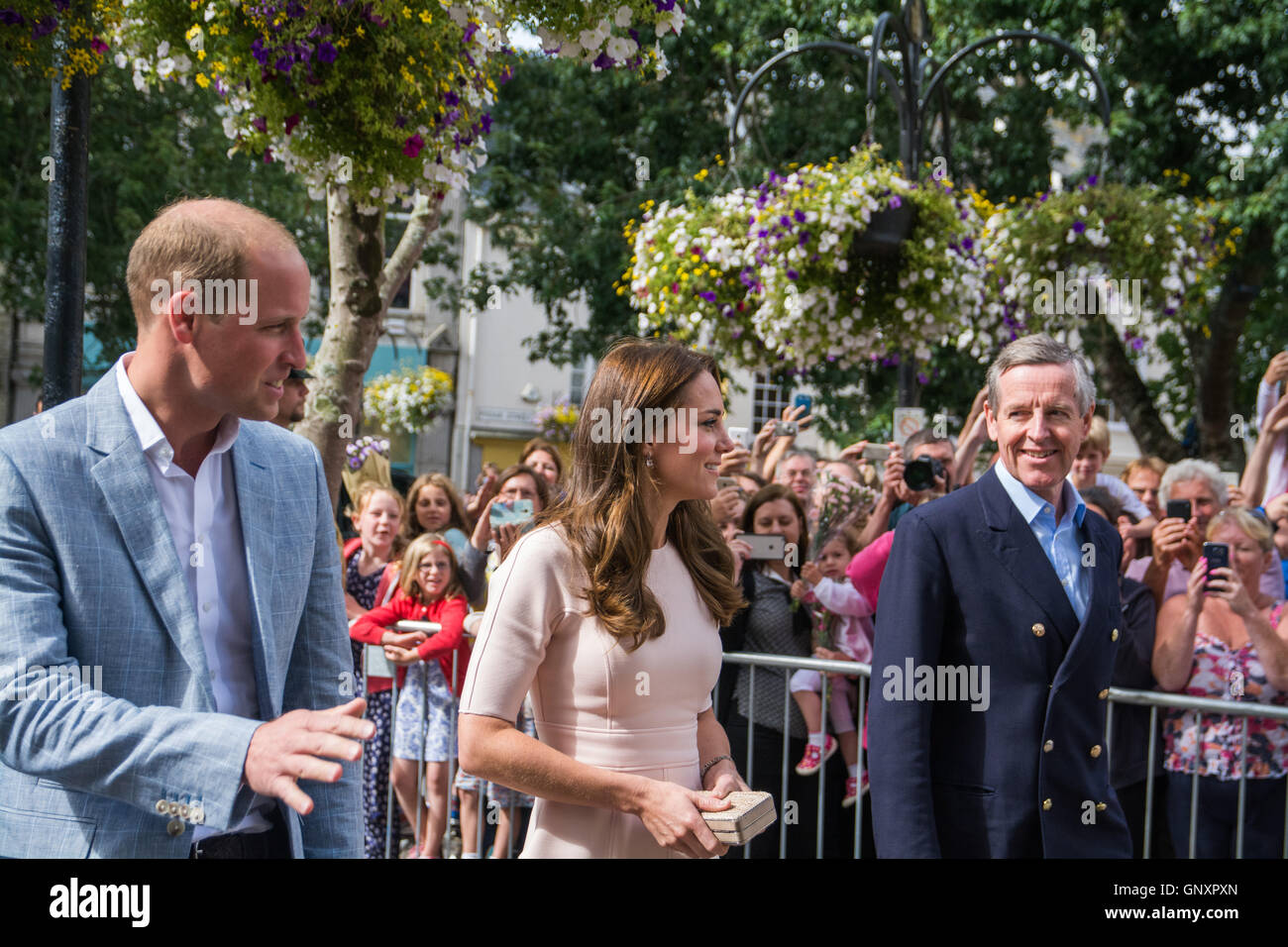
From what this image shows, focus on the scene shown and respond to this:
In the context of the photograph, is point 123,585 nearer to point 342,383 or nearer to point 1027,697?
point 1027,697

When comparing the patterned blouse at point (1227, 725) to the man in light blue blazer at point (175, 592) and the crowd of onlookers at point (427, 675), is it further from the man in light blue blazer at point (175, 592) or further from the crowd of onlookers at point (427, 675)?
the man in light blue blazer at point (175, 592)

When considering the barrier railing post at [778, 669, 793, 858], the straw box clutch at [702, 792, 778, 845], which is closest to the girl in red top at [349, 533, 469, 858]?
the barrier railing post at [778, 669, 793, 858]

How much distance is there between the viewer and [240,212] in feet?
6.56

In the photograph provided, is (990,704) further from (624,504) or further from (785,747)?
(785,747)

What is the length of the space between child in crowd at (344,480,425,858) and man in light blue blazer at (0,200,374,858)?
3.41m

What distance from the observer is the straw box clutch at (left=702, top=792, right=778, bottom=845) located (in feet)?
7.36

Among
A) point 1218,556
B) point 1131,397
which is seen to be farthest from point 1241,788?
point 1131,397

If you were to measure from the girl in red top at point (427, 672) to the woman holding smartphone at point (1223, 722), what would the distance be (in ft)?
9.72

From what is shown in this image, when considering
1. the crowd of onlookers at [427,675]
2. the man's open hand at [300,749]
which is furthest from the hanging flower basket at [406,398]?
the man's open hand at [300,749]

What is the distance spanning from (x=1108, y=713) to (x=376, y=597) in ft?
11.6

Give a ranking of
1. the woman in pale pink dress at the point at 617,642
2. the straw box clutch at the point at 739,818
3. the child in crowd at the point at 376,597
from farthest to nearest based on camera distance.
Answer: the child in crowd at the point at 376,597, the woman in pale pink dress at the point at 617,642, the straw box clutch at the point at 739,818

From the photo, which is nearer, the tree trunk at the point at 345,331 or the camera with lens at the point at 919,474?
the camera with lens at the point at 919,474

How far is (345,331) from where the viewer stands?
5738 millimetres

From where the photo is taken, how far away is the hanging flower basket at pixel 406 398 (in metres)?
25.1
